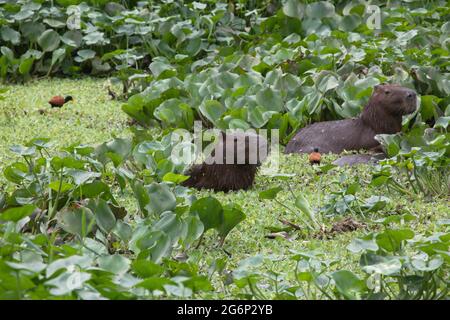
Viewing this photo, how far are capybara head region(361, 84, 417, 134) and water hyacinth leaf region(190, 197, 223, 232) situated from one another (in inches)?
80.1

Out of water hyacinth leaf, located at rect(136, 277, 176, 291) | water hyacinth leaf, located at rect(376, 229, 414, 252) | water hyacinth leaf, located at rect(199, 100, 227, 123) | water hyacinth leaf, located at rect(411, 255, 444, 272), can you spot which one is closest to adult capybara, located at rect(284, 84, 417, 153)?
water hyacinth leaf, located at rect(199, 100, 227, 123)

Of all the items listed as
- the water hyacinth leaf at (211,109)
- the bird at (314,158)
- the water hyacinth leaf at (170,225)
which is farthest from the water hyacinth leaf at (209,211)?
the water hyacinth leaf at (211,109)

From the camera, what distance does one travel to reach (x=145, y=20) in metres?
8.00

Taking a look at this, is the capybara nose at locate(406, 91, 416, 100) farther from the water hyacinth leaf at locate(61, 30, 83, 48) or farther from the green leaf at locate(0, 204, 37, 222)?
the water hyacinth leaf at locate(61, 30, 83, 48)

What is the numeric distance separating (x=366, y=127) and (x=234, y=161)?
117cm

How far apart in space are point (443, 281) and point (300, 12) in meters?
4.96

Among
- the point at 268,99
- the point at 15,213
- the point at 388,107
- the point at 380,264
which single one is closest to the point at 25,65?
the point at 268,99

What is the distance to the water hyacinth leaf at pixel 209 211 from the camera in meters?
4.01

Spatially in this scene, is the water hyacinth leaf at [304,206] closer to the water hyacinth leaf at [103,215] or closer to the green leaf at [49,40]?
the water hyacinth leaf at [103,215]

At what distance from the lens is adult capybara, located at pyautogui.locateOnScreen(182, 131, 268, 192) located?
5.07m

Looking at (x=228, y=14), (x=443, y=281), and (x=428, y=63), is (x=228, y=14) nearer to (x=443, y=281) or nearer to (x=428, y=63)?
(x=428, y=63)

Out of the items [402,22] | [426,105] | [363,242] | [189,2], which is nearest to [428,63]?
[426,105]

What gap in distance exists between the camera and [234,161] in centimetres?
504
